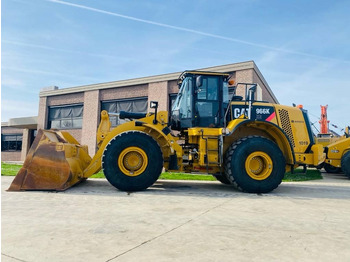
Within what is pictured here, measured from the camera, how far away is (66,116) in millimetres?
22188

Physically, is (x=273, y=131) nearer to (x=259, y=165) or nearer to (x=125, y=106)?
(x=259, y=165)

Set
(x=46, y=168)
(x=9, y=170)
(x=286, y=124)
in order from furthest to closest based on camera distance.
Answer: (x=9, y=170)
(x=286, y=124)
(x=46, y=168)

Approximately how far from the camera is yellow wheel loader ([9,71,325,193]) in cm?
645

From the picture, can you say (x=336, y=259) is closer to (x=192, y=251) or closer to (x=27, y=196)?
(x=192, y=251)

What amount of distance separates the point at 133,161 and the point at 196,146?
1.70 meters

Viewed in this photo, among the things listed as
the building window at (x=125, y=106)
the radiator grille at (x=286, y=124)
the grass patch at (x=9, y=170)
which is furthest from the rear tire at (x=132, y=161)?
the building window at (x=125, y=106)

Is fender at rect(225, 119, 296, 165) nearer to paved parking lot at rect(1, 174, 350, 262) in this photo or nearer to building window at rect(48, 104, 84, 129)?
paved parking lot at rect(1, 174, 350, 262)

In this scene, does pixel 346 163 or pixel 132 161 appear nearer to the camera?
pixel 132 161

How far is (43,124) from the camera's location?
22859mm

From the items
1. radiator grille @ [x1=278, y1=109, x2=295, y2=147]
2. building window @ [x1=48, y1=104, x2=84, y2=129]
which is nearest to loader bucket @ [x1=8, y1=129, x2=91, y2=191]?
radiator grille @ [x1=278, y1=109, x2=295, y2=147]

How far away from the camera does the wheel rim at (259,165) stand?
21.8 ft

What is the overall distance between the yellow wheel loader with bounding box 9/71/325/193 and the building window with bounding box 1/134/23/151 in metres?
27.2

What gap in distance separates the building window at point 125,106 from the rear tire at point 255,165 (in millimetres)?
12533

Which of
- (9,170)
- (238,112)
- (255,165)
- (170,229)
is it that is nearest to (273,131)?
(238,112)
